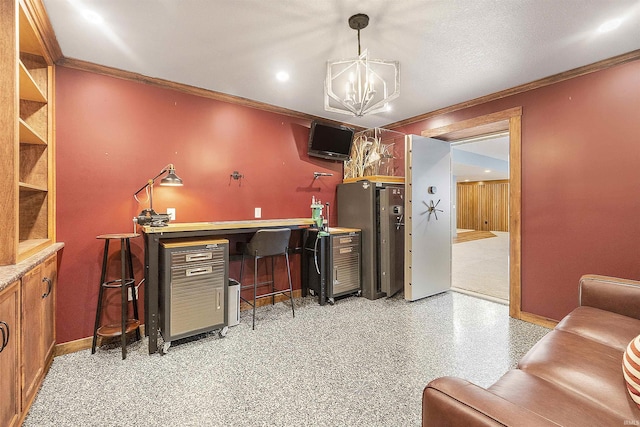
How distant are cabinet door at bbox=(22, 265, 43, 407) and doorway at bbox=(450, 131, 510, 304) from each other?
14.1ft

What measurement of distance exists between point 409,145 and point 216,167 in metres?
2.30

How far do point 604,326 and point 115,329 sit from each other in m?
3.45

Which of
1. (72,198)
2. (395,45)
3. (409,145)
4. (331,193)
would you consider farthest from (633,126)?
(72,198)

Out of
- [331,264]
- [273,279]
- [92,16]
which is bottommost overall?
[273,279]

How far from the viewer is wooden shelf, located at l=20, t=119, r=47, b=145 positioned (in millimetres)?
1914

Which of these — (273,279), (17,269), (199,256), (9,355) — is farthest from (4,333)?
(273,279)

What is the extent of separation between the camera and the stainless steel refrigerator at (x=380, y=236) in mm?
3703

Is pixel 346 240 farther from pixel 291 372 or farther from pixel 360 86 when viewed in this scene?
pixel 360 86

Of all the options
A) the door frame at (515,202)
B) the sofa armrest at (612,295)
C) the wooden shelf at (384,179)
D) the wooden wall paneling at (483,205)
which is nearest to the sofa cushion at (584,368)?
the sofa armrest at (612,295)

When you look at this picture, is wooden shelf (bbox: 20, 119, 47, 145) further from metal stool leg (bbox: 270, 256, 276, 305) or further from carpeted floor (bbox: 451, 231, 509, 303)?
carpeted floor (bbox: 451, 231, 509, 303)

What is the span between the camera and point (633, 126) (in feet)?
8.00

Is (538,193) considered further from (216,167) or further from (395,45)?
(216,167)

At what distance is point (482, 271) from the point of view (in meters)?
5.10

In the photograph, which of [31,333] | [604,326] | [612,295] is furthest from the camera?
[612,295]
